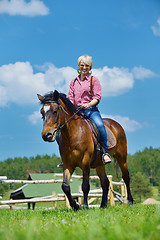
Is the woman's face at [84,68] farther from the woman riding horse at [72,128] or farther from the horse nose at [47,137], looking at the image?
the horse nose at [47,137]

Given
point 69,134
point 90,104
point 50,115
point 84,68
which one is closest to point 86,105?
point 90,104

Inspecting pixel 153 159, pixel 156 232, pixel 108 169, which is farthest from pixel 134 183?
pixel 156 232

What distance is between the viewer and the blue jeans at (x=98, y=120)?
6102 mm

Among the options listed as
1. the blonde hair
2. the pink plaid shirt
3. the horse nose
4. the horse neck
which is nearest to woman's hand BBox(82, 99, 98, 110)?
the pink plaid shirt

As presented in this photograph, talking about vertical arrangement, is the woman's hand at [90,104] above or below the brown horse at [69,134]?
above

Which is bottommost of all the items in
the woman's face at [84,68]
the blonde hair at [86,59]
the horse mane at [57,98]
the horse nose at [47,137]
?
Answer: the horse nose at [47,137]

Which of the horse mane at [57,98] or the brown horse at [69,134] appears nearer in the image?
the brown horse at [69,134]

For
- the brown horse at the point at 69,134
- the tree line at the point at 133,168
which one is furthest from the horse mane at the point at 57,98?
the tree line at the point at 133,168

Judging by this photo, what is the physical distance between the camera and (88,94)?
6.18m

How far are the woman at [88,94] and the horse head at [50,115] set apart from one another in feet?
3.05

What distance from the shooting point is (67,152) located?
5484 millimetres

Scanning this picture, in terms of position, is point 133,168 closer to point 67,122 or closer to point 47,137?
point 67,122

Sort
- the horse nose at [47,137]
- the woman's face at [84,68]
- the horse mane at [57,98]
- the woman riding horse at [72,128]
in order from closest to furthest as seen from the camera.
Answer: the horse nose at [47,137] → the woman riding horse at [72,128] → the horse mane at [57,98] → the woman's face at [84,68]

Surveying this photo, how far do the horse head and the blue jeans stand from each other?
1.12 metres
